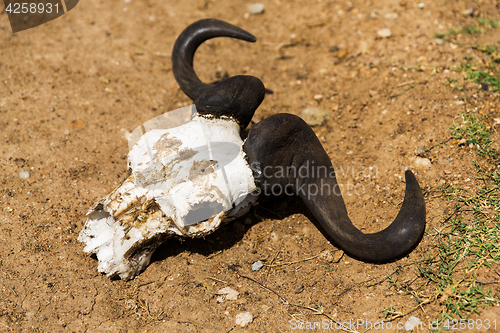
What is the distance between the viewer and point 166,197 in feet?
8.79

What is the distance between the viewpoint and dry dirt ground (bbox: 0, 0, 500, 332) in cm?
278

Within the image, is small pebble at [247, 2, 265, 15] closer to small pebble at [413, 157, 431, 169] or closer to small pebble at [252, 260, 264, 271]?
small pebble at [413, 157, 431, 169]

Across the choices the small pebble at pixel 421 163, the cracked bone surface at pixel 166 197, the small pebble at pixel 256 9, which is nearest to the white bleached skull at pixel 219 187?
the cracked bone surface at pixel 166 197

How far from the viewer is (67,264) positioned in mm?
2963

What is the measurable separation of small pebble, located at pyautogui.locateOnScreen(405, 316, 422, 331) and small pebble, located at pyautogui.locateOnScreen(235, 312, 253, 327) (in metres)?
1.15

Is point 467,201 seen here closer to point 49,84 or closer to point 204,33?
point 204,33

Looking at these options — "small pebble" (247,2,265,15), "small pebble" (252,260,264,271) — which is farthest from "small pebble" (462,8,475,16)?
"small pebble" (252,260,264,271)

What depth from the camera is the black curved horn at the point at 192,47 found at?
11.3ft

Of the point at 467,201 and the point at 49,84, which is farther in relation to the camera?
the point at 49,84

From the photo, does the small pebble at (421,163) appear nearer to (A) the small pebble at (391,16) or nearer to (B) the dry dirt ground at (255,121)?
(B) the dry dirt ground at (255,121)

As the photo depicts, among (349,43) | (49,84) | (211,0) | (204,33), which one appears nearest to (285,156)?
(204,33)

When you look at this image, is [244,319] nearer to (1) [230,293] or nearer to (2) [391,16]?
(1) [230,293]

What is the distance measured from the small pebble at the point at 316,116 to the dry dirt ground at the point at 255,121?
0.09 meters

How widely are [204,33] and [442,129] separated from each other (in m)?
2.59
